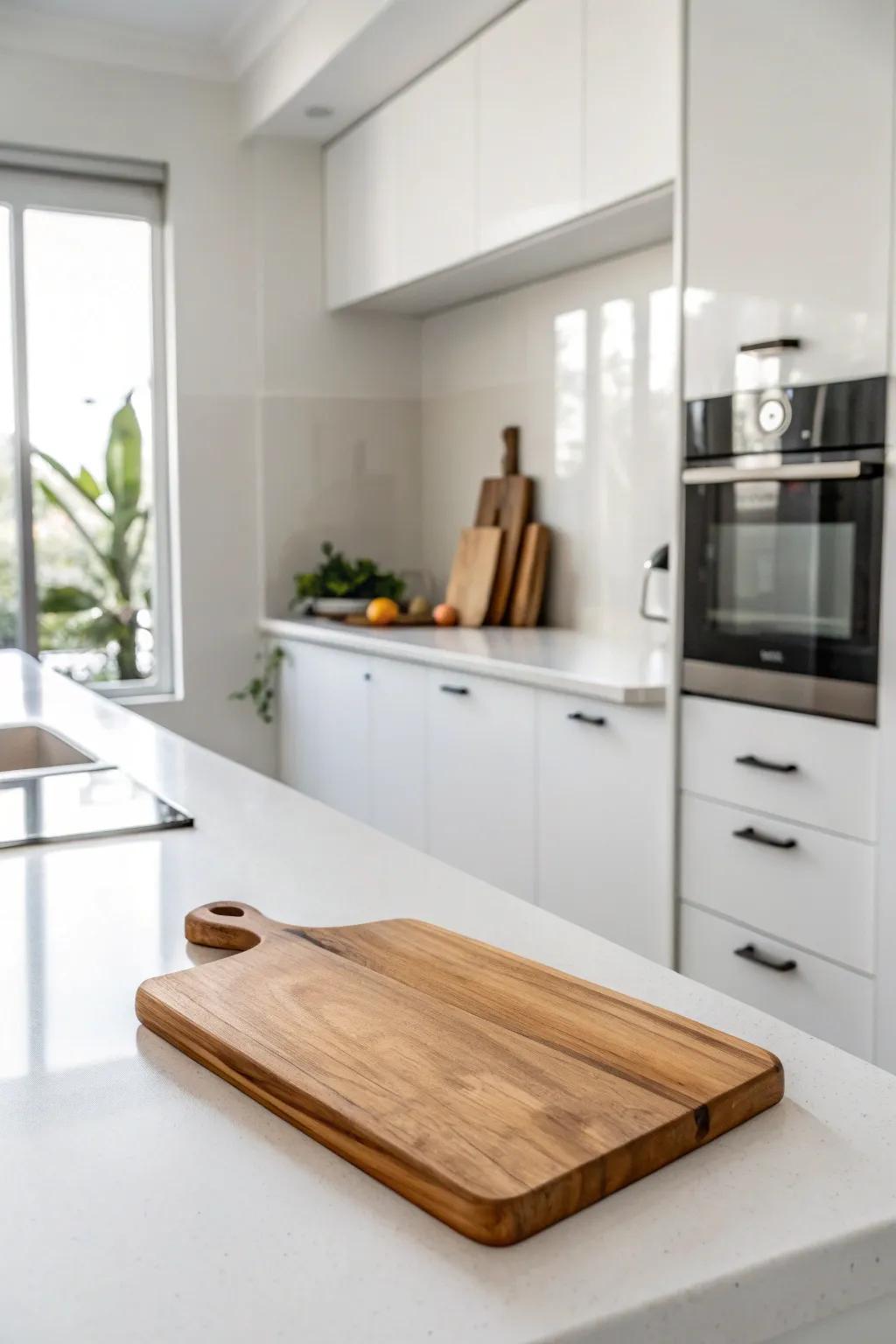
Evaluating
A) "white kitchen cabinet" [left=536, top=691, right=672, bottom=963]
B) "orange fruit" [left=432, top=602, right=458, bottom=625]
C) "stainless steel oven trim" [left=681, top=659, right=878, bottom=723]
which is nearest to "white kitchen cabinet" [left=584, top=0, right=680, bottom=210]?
"stainless steel oven trim" [left=681, top=659, right=878, bottom=723]

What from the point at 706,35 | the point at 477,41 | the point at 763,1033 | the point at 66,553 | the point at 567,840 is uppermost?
the point at 477,41

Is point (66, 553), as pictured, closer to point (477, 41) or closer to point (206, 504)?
point (206, 504)

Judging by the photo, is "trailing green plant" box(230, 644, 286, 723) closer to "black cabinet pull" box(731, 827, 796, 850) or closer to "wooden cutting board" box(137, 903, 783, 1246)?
"black cabinet pull" box(731, 827, 796, 850)

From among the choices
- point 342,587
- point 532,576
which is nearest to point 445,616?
point 532,576

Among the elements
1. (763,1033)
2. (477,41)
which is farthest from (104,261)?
(763,1033)

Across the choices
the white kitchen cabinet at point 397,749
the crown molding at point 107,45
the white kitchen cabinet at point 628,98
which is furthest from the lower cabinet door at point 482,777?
the crown molding at point 107,45

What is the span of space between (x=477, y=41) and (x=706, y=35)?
125 cm

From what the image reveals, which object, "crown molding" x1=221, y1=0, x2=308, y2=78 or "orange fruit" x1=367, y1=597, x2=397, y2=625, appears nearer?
"crown molding" x1=221, y1=0, x2=308, y2=78

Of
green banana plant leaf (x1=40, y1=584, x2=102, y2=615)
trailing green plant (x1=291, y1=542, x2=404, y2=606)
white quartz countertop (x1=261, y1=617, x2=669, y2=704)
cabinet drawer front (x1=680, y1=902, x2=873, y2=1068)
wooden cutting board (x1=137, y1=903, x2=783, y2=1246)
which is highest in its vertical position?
trailing green plant (x1=291, y1=542, x2=404, y2=606)

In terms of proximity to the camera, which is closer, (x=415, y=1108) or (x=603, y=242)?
(x=415, y=1108)

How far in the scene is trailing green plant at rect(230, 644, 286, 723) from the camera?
14.8 feet

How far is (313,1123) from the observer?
26.5 inches

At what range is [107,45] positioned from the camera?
407 centimetres

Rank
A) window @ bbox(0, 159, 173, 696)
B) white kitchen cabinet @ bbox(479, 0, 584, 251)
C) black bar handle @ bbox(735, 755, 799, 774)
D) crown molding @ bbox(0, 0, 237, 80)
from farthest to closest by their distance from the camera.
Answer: window @ bbox(0, 159, 173, 696), crown molding @ bbox(0, 0, 237, 80), white kitchen cabinet @ bbox(479, 0, 584, 251), black bar handle @ bbox(735, 755, 799, 774)
